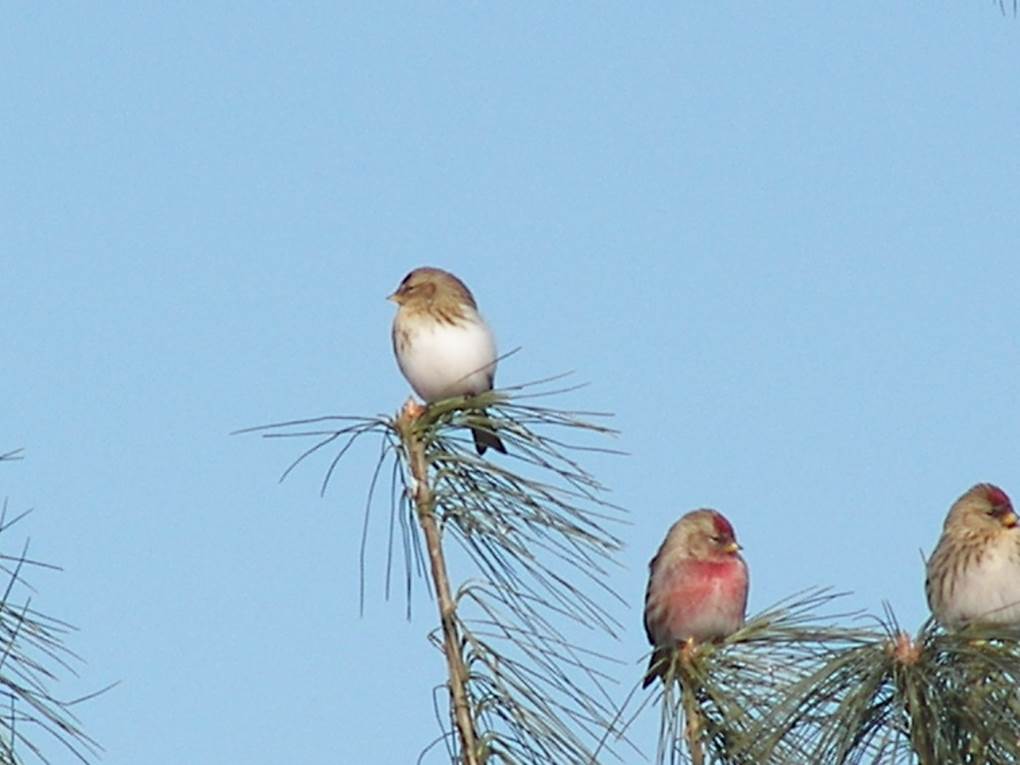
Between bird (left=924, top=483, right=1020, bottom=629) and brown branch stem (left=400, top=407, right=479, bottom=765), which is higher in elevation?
bird (left=924, top=483, right=1020, bottom=629)

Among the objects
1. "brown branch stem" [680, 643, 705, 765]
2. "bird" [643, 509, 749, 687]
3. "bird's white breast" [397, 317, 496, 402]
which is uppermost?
"bird's white breast" [397, 317, 496, 402]

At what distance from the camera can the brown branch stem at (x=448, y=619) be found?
190 inches

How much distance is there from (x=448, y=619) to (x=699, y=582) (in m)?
4.20

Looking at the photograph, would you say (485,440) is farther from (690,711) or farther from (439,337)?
(439,337)

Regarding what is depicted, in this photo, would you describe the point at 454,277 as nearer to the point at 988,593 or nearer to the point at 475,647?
the point at 988,593

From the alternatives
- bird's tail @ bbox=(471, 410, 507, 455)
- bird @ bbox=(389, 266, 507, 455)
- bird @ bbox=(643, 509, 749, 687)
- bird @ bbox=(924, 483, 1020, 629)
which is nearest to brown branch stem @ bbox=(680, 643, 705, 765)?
bird's tail @ bbox=(471, 410, 507, 455)

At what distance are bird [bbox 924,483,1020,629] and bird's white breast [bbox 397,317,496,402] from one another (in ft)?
7.24

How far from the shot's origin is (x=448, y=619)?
Answer: 4.91 m

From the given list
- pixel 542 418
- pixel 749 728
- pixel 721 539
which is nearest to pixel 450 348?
pixel 721 539

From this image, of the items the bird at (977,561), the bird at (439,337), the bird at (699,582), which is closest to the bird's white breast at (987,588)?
the bird at (977,561)

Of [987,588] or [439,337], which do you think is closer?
[987,588]

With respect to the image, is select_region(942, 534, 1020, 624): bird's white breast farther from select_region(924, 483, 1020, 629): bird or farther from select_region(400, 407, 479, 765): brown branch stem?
select_region(400, 407, 479, 765): brown branch stem

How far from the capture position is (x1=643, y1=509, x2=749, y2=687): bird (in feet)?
29.2

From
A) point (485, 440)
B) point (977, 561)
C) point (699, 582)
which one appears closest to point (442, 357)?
point (699, 582)
